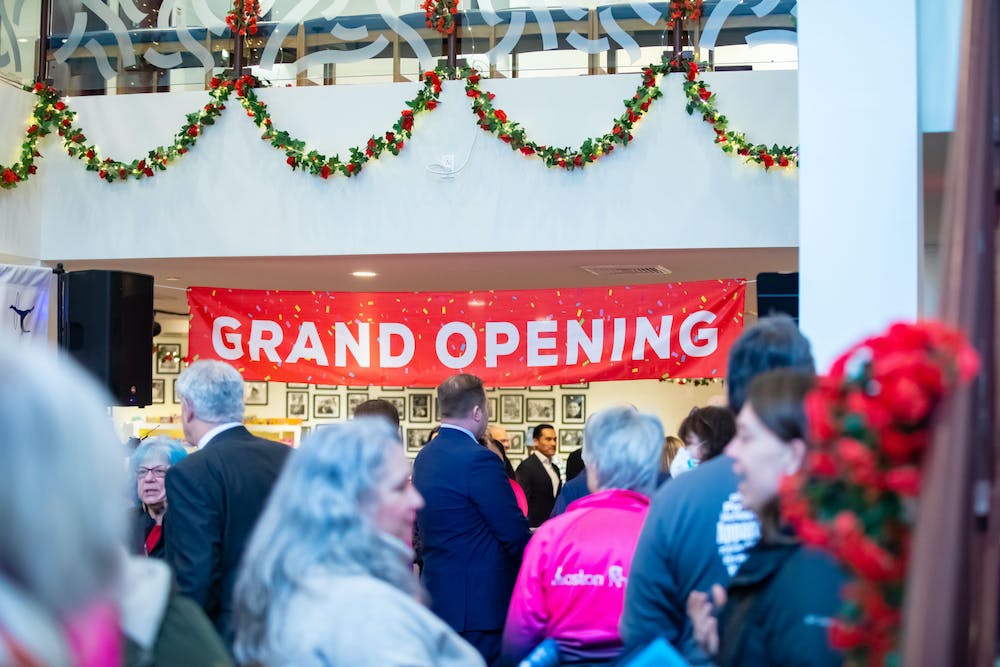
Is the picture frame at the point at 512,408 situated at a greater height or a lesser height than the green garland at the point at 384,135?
lesser

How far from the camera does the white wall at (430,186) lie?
7.47 meters

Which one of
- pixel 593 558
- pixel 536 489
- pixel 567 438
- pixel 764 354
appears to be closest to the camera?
pixel 764 354

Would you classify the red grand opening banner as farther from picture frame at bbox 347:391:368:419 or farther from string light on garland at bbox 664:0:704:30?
picture frame at bbox 347:391:368:419

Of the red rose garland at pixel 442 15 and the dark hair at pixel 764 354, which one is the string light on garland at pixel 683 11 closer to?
the red rose garland at pixel 442 15

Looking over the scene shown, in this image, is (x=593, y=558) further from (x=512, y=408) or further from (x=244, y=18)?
(x=512, y=408)

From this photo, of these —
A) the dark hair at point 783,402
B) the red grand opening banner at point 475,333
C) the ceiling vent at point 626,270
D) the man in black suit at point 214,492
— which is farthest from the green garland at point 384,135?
the dark hair at point 783,402

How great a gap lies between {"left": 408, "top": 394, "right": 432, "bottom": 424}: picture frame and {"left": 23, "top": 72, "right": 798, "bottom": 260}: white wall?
585 cm

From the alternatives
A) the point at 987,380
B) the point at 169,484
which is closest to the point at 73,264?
the point at 169,484

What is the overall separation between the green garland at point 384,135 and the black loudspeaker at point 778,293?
1.45 metres

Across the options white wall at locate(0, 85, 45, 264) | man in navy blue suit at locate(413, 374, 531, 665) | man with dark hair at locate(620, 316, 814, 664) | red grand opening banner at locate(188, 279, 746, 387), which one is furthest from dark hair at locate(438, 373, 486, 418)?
white wall at locate(0, 85, 45, 264)

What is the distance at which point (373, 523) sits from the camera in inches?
93.8

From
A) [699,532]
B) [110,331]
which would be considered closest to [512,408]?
[110,331]

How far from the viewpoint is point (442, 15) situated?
7852mm

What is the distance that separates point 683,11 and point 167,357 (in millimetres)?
8006
